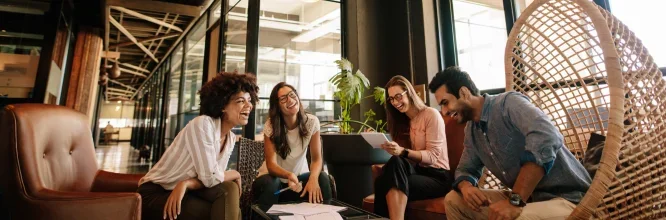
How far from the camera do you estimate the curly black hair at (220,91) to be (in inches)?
60.6

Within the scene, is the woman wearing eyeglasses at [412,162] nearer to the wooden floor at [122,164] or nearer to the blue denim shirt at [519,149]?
the blue denim shirt at [519,149]

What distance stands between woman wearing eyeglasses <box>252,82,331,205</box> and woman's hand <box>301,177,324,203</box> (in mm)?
52

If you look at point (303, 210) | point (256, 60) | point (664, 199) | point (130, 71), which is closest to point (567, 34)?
point (664, 199)

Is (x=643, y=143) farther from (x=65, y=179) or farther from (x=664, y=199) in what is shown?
(x=65, y=179)

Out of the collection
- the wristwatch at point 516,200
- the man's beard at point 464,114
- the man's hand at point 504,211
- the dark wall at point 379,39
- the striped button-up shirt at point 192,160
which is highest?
the dark wall at point 379,39

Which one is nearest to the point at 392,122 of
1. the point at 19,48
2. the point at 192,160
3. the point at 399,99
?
the point at 399,99

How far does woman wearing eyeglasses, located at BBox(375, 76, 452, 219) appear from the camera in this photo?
5.41ft

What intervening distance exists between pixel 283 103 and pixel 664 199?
1.76 metres

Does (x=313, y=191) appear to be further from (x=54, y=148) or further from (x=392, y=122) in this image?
(x=54, y=148)

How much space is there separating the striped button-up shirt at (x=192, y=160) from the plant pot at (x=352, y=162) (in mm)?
1235

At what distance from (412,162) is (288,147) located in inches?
31.3

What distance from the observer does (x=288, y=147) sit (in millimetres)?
1907

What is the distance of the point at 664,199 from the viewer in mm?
1050

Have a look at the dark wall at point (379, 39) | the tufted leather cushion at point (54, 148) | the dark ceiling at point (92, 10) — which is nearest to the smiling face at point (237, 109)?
the tufted leather cushion at point (54, 148)
